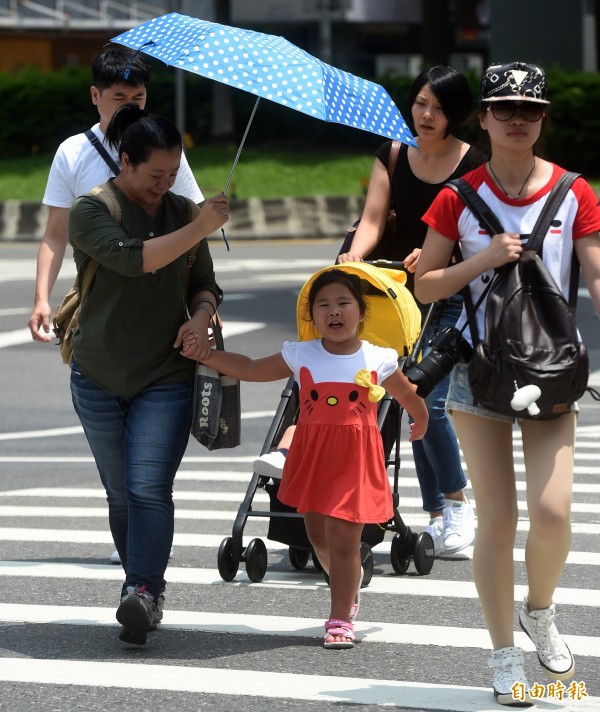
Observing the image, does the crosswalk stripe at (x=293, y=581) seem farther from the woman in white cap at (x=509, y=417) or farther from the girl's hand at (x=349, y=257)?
the woman in white cap at (x=509, y=417)

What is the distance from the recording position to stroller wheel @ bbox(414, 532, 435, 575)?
665 centimetres

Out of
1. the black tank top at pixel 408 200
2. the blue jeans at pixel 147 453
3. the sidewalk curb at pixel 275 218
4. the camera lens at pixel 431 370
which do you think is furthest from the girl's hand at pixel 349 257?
the sidewalk curb at pixel 275 218

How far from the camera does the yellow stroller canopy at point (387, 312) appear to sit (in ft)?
19.5

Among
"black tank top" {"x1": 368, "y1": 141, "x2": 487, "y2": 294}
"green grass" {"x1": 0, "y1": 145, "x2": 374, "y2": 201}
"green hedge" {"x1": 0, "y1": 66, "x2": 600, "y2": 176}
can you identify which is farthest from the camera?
"green hedge" {"x1": 0, "y1": 66, "x2": 600, "y2": 176}

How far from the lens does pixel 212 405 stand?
556 centimetres

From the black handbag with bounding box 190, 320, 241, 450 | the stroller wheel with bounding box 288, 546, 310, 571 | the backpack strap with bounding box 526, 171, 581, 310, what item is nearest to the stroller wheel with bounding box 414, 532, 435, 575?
the stroller wheel with bounding box 288, 546, 310, 571

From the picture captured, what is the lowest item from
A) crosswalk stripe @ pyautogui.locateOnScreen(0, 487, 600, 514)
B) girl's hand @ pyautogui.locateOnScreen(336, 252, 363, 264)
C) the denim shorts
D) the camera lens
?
crosswalk stripe @ pyautogui.locateOnScreen(0, 487, 600, 514)

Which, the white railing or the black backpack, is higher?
the white railing

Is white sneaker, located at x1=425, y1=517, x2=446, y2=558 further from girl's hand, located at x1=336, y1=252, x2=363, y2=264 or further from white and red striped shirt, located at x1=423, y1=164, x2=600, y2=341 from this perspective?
white and red striped shirt, located at x1=423, y1=164, x2=600, y2=341

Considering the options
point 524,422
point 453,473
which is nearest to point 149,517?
point 524,422

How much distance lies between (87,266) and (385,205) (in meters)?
1.70

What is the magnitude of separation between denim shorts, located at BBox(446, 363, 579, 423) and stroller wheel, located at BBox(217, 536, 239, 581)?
6.24ft

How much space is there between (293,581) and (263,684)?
1646mm

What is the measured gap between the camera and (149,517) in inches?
218
